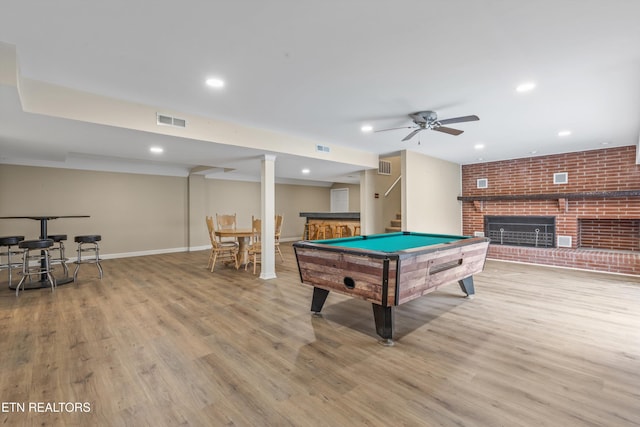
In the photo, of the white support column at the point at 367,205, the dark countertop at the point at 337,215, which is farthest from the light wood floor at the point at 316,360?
the dark countertop at the point at 337,215

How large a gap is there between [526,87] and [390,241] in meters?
2.13

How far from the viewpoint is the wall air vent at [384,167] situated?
679 cm

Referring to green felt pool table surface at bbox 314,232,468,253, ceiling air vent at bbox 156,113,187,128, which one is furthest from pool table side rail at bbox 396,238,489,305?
ceiling air vent at bbox 156,113,187,128

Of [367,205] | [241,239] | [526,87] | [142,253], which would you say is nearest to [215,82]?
[526,87]


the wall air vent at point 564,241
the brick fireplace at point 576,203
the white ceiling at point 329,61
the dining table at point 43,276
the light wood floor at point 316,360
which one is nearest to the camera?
the light wood floor at point 316,360

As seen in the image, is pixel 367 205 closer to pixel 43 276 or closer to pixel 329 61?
pixel 329 61

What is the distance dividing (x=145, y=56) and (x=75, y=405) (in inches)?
95.6

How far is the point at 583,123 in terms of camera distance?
4.04 meters

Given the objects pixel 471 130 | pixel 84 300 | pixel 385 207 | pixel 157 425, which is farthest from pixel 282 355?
pixel 385 207

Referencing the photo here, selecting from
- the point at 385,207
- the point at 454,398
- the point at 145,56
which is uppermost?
the point at 145,56

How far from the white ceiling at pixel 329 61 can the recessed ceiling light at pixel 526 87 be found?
0.22 feet

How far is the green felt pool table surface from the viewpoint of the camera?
317 cm

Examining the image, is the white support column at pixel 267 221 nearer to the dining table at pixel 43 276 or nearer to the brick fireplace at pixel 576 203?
the dining table at pixel 43 276

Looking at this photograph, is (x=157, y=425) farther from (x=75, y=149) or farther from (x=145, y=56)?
(x=75, y=149)
